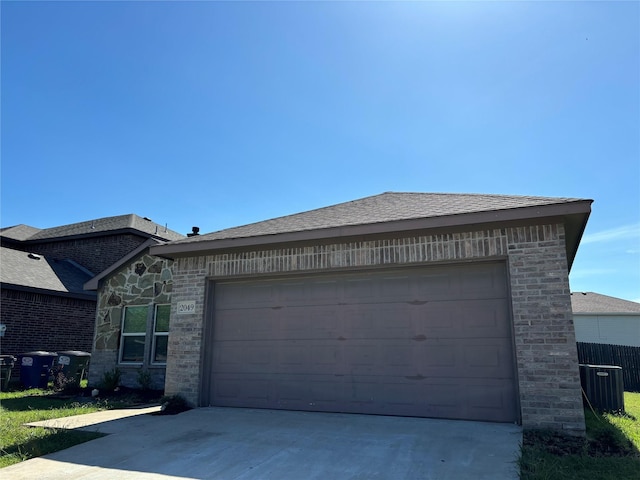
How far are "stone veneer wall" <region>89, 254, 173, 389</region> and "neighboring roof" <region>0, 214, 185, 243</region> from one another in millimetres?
7915

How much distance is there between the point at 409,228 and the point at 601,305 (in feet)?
74.1

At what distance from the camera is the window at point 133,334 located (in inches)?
490

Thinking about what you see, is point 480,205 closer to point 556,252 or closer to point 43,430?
point 556,252

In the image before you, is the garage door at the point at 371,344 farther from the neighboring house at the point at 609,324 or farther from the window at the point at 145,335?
the neighboring house at the point at 609,324

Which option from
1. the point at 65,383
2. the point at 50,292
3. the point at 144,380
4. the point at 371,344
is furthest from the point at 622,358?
the point at 50,292

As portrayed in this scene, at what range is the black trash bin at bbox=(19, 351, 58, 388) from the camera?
13.2 metres

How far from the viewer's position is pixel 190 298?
934 cm

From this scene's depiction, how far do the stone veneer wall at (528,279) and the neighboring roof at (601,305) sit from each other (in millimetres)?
17772

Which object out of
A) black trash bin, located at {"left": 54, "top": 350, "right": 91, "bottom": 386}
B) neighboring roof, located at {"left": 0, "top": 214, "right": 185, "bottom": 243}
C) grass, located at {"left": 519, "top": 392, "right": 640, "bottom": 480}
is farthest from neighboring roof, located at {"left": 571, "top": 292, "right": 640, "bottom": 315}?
black trash bin, located at {"left": 54, "top": 350, "right": 91, "bottom": 386}

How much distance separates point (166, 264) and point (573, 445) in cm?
1007

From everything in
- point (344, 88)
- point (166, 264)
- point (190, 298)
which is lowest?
point (190, 298)

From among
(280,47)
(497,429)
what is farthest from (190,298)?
(497,429)

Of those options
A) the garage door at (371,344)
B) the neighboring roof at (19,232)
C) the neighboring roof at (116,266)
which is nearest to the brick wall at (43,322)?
the neighboring roof at (116,266)

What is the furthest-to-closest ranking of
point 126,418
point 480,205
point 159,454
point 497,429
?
1. point 126,418
2. point 480,205
3. point 497,429
4. point 159,454
